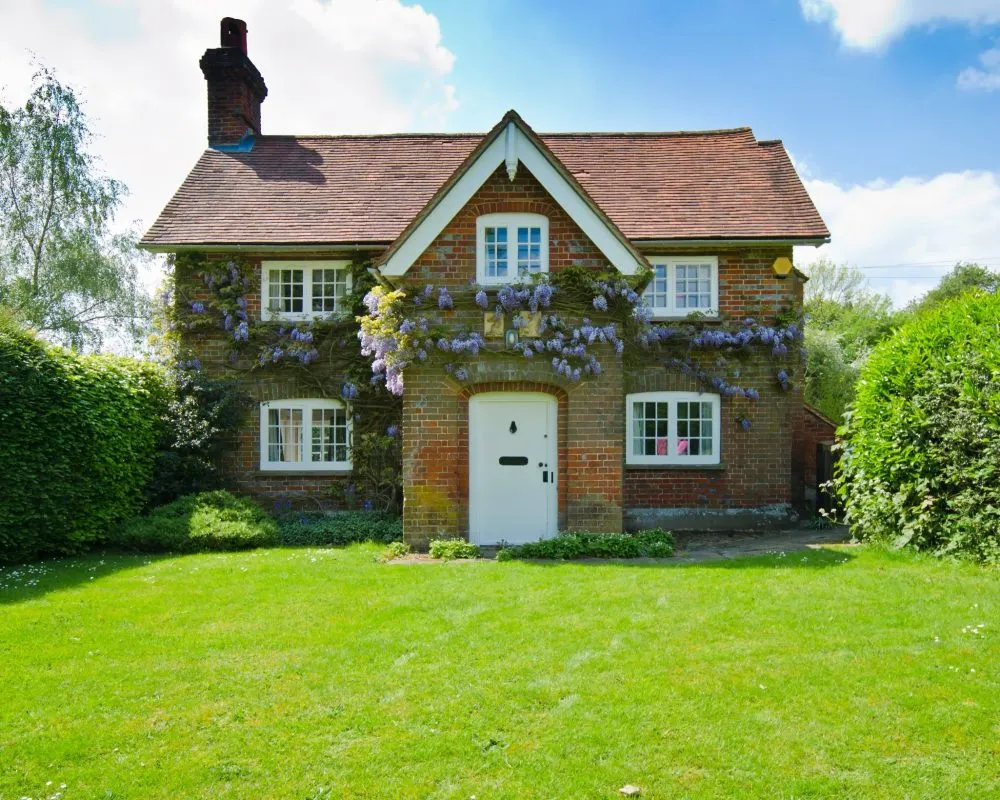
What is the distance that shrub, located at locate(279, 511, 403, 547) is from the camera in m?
13.1

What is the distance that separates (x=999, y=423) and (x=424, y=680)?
7.48m

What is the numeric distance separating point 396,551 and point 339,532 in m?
2.19

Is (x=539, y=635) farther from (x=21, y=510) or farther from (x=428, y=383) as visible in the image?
(x=21, y=510)

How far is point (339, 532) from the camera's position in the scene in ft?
43.5

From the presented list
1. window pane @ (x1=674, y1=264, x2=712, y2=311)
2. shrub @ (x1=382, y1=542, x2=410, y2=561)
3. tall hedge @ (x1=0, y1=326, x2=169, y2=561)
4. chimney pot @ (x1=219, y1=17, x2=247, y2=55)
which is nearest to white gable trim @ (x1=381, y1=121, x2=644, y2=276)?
window pane @ (x1=674, y1=264, x2=712, y2=311)

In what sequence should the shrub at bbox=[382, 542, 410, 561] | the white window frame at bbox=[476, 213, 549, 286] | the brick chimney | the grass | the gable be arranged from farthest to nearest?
the brick chimney, the white window frame at bbox=[476, 213, 549, 286], the gable, the shrub at bbox=[382, 542, 410, 561], the grass

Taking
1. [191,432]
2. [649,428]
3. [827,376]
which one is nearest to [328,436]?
[191,432]

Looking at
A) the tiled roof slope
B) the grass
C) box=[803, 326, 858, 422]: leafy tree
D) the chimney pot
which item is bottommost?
the grass

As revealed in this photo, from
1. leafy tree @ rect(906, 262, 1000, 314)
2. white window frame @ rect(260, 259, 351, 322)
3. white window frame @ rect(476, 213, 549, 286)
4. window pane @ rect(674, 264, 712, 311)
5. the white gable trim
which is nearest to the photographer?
the white gable trim

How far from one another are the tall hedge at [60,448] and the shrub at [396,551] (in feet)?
14.6

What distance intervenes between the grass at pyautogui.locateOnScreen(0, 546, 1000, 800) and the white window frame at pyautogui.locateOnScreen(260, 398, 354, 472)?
19.0ft

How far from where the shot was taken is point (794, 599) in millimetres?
8000

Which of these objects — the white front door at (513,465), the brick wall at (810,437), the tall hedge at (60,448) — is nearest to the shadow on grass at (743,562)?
the white front door at (513,465)

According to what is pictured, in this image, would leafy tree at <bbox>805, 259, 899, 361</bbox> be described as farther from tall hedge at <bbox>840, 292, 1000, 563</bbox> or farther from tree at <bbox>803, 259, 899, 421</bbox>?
tall hedge at <bbox>840, 292, 1000, 563</bbox>
